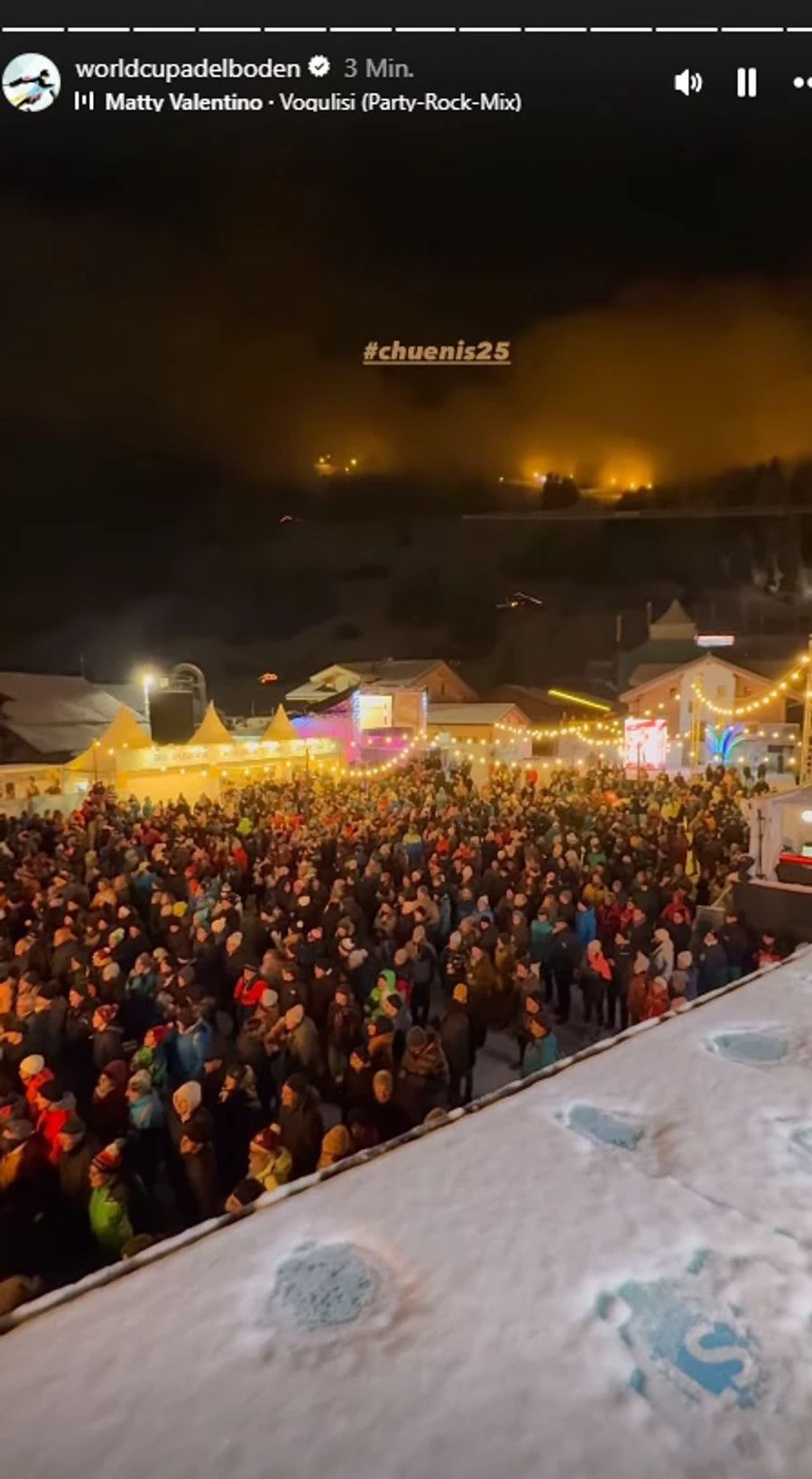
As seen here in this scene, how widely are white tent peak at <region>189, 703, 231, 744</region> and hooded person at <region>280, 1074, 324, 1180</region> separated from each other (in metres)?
11.8

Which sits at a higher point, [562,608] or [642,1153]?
[562,608]

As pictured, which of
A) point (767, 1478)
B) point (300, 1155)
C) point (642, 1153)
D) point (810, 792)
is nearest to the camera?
point (767, 1478)

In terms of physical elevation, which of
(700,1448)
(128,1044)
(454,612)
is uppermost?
(454,612)

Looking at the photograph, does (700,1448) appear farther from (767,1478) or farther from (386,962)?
(386,962)

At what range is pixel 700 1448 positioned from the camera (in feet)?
5.24

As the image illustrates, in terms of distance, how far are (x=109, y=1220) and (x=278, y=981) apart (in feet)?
6.91

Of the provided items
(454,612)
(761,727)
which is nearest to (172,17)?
(761,727)

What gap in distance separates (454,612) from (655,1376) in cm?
3836

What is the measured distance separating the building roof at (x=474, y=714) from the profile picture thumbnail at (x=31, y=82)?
17.4 metres

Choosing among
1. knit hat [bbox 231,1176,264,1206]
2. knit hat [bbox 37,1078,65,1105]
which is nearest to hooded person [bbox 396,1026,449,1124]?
knit hat [bbox 231,1176,264,1206]

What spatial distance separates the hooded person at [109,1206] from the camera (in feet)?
10.0

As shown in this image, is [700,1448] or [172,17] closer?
[700,1448]

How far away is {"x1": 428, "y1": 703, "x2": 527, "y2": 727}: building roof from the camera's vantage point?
2136cm

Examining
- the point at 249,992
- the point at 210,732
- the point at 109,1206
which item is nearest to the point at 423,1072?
the point at 249,992
